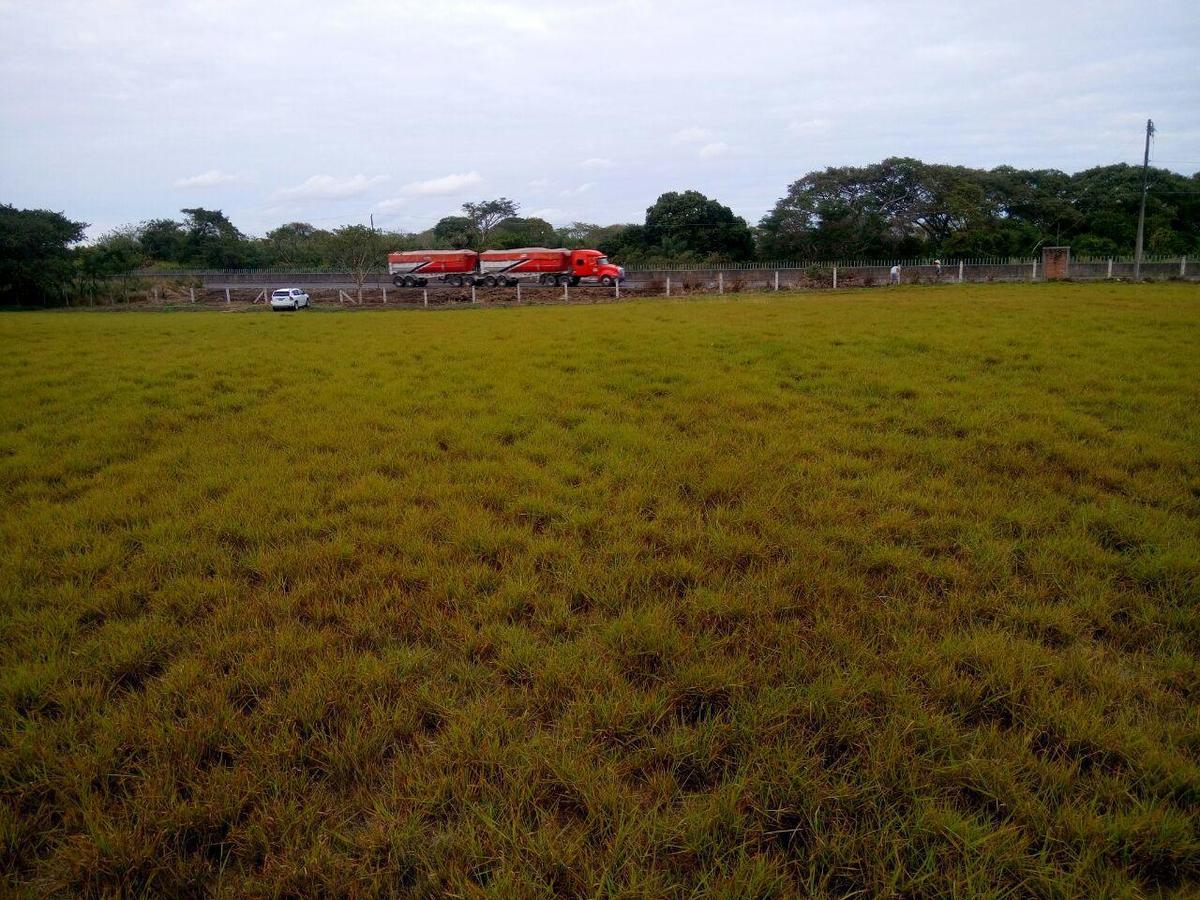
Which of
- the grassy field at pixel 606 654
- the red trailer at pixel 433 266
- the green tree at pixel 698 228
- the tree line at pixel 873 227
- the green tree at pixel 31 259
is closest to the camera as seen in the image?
the grassy field at pixel 606 654

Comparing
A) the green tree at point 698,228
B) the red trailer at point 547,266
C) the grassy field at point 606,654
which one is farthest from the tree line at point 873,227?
the grassy field at point 606,654

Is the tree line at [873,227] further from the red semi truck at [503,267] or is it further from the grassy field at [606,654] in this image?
the grassy field at [606,654]

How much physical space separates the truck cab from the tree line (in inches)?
366

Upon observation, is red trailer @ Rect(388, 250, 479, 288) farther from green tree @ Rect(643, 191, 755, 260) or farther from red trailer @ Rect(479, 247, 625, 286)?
green tree @ Rect(643, 191, 755, 260)

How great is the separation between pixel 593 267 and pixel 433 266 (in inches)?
405

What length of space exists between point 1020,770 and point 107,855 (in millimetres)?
2877

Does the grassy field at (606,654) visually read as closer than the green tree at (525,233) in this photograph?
Yes

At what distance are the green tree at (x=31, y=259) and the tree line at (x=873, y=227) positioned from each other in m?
1.61

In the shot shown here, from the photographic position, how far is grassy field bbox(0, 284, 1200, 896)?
6.13 ft

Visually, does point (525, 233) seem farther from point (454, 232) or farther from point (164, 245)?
point (164, 245)

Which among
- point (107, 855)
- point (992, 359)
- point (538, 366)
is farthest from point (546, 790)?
point (992, 359)

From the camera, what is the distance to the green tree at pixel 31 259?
113 ft

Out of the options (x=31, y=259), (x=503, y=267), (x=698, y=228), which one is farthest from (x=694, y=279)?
(x=31, y=259)

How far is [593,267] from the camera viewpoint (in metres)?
35.1
